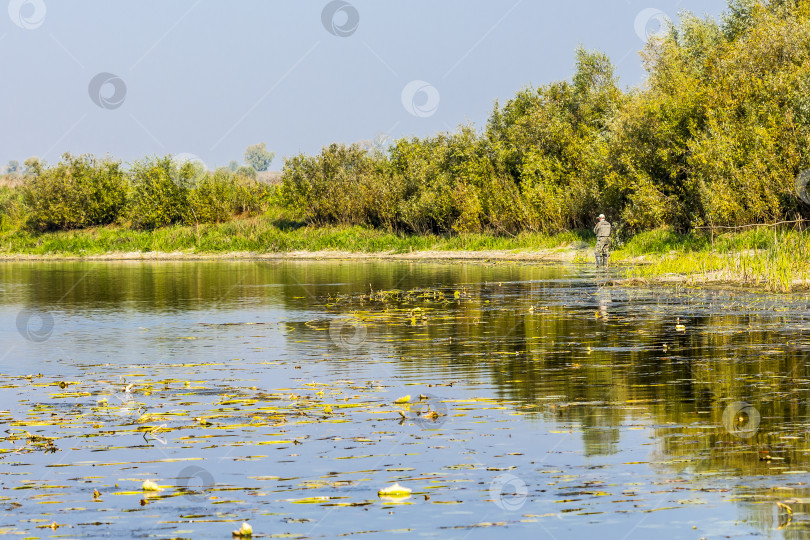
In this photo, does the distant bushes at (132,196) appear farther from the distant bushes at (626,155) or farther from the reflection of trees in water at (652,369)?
the reflection of trees in water at (652,369)

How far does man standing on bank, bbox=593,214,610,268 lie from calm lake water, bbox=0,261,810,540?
19081 millimetres

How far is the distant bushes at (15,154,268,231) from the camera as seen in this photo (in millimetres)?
98312

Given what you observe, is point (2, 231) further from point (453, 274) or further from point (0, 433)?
point (0, 433)

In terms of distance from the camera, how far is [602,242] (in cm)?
4888

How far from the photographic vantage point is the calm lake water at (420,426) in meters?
9.29

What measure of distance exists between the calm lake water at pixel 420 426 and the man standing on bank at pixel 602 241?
62.6ft


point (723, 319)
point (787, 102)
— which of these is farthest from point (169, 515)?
point (787, 102)

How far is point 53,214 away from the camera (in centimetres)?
10106

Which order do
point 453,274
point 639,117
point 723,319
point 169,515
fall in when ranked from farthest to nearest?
1. point 639,117
2. point 453,274
3. point 723,319
4. point 169,515

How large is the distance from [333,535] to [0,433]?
641cm

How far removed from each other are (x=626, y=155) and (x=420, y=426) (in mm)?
45421

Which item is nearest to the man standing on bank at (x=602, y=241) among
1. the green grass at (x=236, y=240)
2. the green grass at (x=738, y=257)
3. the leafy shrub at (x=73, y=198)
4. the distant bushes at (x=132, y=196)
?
the green grass at (x=738, y=257)

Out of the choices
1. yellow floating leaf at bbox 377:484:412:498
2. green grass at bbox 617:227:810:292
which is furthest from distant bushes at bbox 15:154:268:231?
yellow floating leaf at bbox 377:484:412:498

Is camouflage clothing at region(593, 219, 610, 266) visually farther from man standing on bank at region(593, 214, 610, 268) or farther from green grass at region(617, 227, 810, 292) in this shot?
green grass at region(617, 227, 810, 292)
